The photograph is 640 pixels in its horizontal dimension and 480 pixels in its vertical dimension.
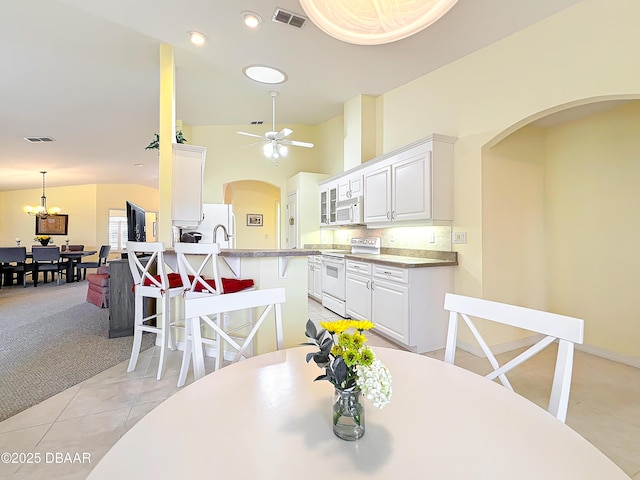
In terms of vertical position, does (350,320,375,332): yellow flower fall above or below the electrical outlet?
below

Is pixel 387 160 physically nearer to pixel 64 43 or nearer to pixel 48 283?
pixel 64 43

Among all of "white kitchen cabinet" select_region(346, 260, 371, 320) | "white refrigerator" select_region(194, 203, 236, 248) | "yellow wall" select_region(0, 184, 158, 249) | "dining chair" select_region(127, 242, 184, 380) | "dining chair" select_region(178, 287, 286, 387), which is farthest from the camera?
"yellow wall" select_region(0, 184, 158, 249)

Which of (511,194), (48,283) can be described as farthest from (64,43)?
(48,283)

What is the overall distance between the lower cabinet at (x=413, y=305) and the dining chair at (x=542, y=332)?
1.77m

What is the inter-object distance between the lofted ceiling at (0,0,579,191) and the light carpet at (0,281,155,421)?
2.98 m

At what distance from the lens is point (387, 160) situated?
382cm

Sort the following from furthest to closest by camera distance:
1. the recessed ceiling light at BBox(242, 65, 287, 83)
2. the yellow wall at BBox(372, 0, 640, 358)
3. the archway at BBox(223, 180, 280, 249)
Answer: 1. the archway at BBox(223, 180, 280, 249)
2. the recessed ceiling light at BBox(242, 65, 287, 83)
3. the yellow wall at BBox(372, 0, 640, 358)

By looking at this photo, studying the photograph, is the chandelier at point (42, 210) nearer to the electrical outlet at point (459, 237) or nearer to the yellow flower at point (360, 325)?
the electrical outlet at point (459, 237)

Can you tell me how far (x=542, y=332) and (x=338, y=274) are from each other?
11.1ft

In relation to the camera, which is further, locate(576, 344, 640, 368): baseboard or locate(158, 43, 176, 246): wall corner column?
locate(158, 43, 176, 246): wall corner column

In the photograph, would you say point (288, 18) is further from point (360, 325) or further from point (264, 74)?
point (360, 325)

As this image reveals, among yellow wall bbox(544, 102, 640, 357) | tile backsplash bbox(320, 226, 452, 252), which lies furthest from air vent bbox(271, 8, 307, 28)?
yellow wall bbox(544, 102, 640, 357)

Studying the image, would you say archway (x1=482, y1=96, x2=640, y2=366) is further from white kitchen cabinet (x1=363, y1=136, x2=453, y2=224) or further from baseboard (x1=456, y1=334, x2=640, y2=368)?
white kitchen cabinet (x1=363, y1=136, x2=453, y2=224)

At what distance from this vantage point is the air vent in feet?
9.09
